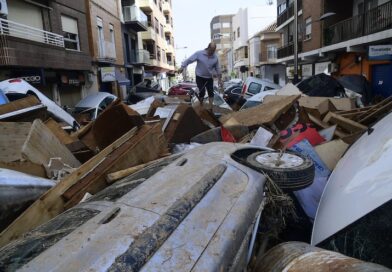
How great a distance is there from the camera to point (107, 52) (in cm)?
2241

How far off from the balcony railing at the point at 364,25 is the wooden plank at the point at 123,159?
1427 cm

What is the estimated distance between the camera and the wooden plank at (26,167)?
292cm

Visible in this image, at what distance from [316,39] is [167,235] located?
23853mm

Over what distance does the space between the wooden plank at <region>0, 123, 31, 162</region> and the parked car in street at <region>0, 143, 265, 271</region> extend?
156cm

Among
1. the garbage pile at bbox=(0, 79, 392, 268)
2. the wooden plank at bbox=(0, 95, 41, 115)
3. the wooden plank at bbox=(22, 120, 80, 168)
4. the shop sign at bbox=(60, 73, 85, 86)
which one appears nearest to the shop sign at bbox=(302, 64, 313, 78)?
the shop sign at bbox=(60, 73, 85, 86)

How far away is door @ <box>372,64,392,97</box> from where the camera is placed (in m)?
15.8

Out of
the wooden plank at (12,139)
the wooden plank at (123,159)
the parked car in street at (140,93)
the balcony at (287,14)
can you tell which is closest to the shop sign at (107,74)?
the parked car in street at (140,93)

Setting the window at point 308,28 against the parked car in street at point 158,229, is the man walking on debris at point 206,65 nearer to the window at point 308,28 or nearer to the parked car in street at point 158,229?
the parked car in street at point 158,229

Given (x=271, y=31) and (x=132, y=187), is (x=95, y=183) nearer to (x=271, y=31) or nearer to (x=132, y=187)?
(x=132, y=187)

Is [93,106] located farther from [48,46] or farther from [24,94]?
[48,46]

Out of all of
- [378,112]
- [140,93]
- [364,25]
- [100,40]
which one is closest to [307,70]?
[364,25]

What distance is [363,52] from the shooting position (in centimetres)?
1755

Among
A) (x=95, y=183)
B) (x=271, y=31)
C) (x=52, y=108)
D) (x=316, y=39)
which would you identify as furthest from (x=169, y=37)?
(x=95, y=183)

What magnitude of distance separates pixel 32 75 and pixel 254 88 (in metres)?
8.77
